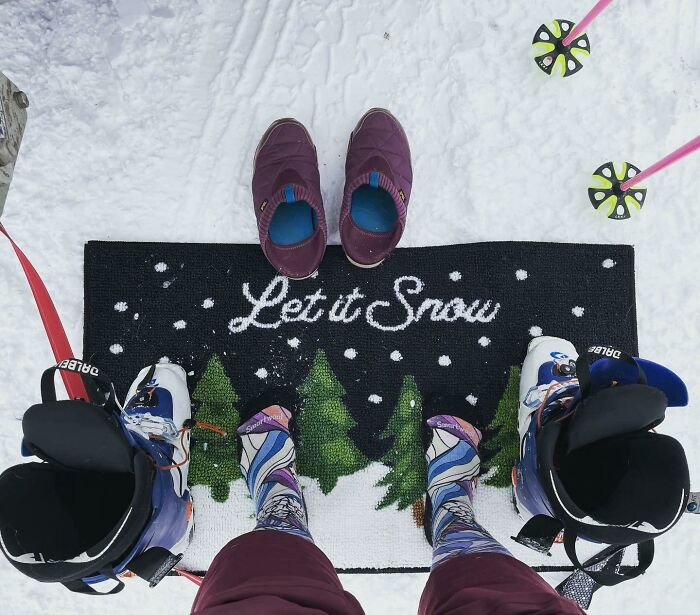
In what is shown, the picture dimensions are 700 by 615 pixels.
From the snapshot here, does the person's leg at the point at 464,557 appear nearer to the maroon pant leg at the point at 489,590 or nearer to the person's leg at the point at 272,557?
the maroon pant leg at the point at 489,590

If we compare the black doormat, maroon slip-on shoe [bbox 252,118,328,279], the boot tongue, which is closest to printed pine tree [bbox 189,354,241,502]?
the black doormat

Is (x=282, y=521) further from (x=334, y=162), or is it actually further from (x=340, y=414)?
(x=334, y=162)

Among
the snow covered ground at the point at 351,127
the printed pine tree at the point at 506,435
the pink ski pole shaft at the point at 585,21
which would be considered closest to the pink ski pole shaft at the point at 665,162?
the snow covered ground at the point at 351,127

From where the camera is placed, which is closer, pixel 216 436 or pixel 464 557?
pixel 464 557

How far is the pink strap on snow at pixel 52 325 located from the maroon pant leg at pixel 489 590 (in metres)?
0.75

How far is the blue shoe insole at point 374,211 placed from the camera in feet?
3.53

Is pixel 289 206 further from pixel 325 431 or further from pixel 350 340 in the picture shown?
pixel 325 431

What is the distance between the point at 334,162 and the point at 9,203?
70cm

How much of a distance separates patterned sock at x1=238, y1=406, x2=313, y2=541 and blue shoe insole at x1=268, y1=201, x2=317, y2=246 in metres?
0.35

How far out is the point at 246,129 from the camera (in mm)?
1156

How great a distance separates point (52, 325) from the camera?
1.02 meters

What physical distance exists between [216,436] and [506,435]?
62cm

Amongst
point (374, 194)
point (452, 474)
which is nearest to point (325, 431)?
point (452, 474)

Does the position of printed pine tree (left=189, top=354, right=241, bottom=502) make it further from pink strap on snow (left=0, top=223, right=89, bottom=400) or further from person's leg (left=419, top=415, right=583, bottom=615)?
person's leg (left=419, top=415, right=583, bottom=615)
